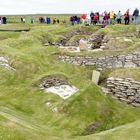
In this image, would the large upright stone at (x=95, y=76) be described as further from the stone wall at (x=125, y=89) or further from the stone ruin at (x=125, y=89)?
the stone wall at (x=125, y=89)

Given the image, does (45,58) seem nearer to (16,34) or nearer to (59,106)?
(59,106)

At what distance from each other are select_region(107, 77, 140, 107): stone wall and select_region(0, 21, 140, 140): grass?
1034mm

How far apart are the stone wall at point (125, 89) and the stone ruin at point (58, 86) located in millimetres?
4624

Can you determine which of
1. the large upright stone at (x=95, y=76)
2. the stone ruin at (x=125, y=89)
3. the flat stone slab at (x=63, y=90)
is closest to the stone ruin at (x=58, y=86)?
the flat stone slab at (x=63, y=90)

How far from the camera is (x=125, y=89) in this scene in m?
41.8

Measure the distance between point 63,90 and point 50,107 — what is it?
3779 mm

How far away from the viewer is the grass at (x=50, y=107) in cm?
2739

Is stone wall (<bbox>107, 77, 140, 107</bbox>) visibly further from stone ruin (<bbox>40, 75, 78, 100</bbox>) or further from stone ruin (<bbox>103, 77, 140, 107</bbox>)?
stone ruin (<bbox>40, 75, 78, 100</bbox>)

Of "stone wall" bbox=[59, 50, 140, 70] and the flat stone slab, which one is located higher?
"stone wall" bbox=[59, 50, 140, 70]

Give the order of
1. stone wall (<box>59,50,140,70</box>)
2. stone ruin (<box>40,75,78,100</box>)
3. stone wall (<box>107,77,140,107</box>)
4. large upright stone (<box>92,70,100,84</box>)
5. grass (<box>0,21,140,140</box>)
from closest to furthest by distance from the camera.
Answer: grass (<box>0,21,140,140</box>) < stone ruin (<box>40,75,78,100</box>) < stone wall (<box>107,77,140,107</box>) < large upright stone (<box>92,70,100,84</box>) < stone wall (<box>59,50,140,70</box>)

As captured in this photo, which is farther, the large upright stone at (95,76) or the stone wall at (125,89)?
the large upright stone at (95,76)

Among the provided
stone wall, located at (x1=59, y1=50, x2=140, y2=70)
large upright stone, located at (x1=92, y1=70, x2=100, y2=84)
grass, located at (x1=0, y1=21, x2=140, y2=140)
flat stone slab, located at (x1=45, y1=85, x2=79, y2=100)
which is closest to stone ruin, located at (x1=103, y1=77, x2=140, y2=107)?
grass, located at (x1=0, y1=21, x2=140, y2=140)

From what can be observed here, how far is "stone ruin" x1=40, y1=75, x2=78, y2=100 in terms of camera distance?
133 ft

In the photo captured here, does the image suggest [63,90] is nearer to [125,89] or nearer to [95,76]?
[125,89]
